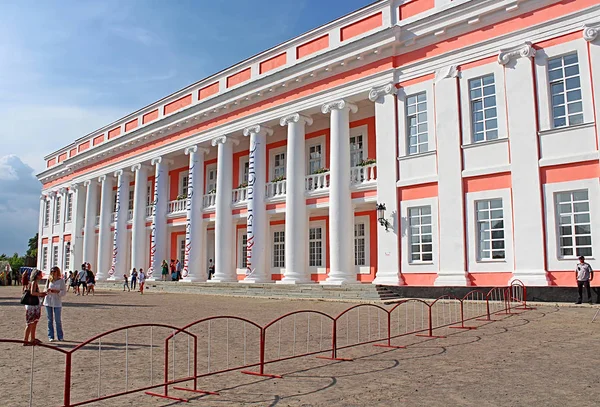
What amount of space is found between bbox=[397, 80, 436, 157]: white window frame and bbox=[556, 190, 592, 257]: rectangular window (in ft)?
15.5

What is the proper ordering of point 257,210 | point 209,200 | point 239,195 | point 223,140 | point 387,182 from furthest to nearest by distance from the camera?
point 209,200 → point 239,195 → point 223,140 → point 257,210 → point 387,182

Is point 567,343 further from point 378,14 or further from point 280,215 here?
point 280,215

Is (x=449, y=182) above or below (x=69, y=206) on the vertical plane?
below

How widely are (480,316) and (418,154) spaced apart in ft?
26.1

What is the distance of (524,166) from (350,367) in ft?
38.5

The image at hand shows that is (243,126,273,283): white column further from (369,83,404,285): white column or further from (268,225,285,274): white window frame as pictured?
(369,83,404,285): white column

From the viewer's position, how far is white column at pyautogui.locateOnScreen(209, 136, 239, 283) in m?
26.5

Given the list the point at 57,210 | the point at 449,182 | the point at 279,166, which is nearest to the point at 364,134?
the point at 279,166

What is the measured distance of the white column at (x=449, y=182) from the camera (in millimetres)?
17906

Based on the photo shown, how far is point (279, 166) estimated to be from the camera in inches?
1091

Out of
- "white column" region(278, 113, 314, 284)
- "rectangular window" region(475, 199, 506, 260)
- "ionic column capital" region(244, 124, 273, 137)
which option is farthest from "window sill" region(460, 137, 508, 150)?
"ionic column capital" region(244, 124, 273, 137)

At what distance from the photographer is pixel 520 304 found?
15211 millimetres

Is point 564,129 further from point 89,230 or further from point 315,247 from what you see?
point 89,230

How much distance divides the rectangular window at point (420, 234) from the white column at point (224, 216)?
10.5 meters
